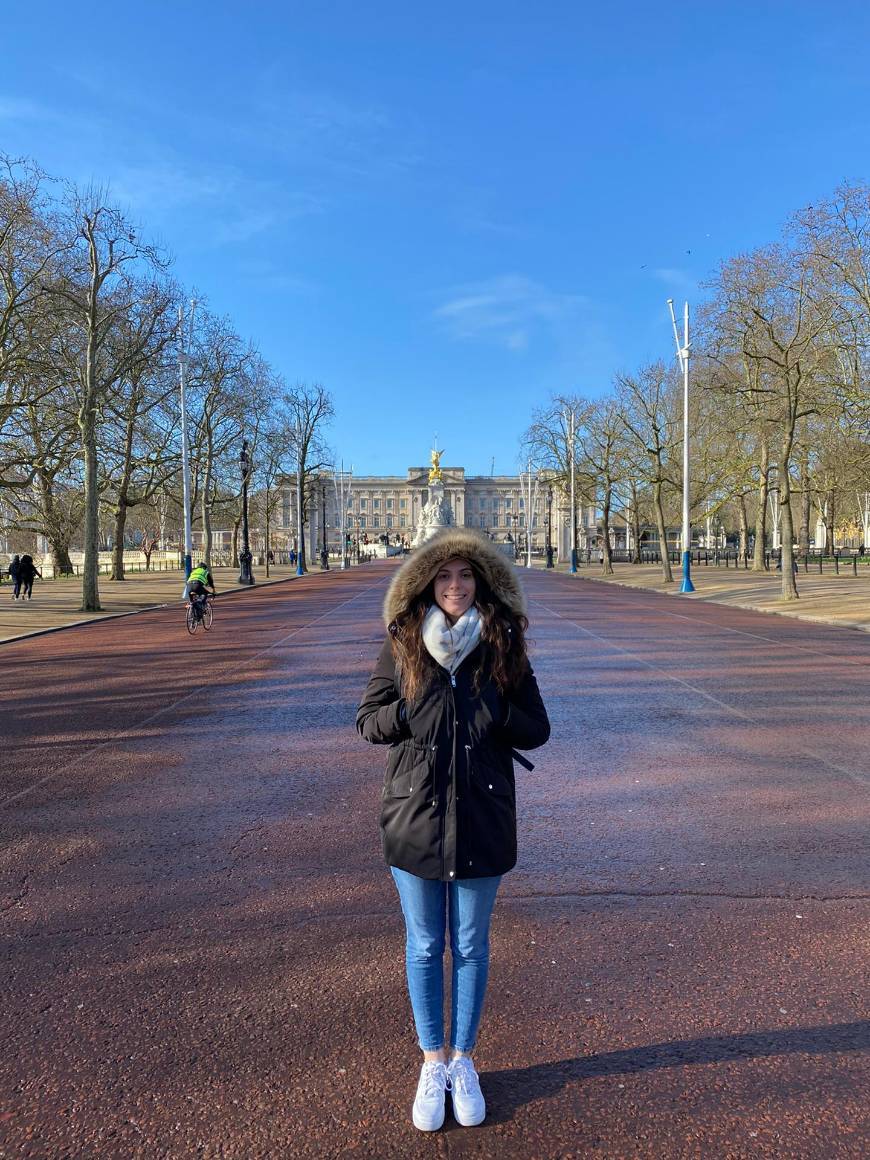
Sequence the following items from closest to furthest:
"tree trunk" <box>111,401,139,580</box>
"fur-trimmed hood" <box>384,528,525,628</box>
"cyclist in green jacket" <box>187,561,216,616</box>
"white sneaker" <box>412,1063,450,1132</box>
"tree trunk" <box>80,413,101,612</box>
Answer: "white sneaker" <box>412,1063,450,1132</box> < "fur-trimmed hood" <box>384,528,525,628</box> < "cyclist in green jacket" <box>187,561,216,616</box> < "tree trunk" <box>80,413,101,612</box> < "tree trunk" <box>111,401,139,580</box>

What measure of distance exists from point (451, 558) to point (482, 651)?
0.34 m

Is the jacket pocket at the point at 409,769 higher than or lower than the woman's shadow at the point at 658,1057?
higher

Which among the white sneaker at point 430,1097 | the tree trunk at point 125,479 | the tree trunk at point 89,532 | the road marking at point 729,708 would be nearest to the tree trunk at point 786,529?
the road marking at point 729,708

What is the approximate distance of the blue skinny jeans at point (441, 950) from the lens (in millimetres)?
2914

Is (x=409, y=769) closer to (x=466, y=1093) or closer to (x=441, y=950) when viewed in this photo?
(x=441, y=950)

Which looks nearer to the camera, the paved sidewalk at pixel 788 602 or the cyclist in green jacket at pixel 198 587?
the cyclist in green jacket at pixel 198 587

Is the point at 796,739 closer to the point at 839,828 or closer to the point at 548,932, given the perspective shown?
the point at 839,828

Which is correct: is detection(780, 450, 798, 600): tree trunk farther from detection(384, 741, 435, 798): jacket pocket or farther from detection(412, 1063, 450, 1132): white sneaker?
detection(412, 1063, 450, 1132): white sneaker

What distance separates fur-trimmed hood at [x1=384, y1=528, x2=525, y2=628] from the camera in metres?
3.09

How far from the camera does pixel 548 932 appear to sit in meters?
4.19

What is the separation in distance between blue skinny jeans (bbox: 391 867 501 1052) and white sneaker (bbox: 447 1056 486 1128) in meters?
0.05

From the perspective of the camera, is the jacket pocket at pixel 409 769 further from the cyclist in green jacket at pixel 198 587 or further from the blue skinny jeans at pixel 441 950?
the cyclist in green jacket at pixel 198 587

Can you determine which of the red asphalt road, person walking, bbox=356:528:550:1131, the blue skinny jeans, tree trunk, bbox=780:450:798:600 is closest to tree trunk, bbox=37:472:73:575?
tree trunk, bbox=780:450:798:600

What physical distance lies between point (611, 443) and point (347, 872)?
1750 inches
